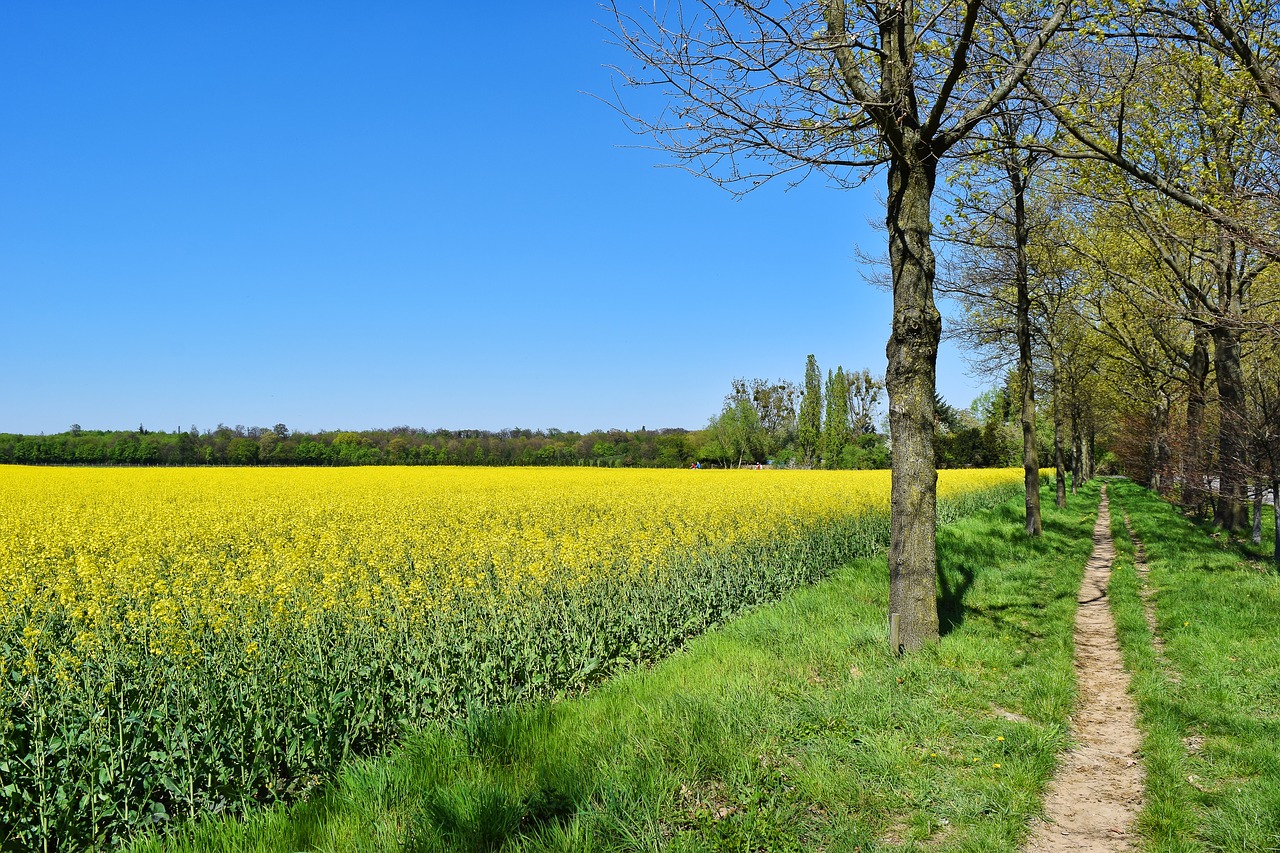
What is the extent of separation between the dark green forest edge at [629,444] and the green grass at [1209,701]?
4713 cm

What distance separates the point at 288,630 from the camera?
5953 mm

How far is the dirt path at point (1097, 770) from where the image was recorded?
385cm

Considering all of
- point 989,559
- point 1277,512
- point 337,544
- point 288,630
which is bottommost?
point 989,559

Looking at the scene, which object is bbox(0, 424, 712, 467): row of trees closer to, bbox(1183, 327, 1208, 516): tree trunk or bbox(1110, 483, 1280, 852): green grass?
bbox(1183, 327, 1208, 516): tree trunk

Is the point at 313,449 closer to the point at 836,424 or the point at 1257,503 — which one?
the point at 836,424

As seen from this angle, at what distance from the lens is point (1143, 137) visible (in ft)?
31.1

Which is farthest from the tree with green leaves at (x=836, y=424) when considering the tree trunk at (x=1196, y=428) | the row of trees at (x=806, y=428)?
the tree trunk at (x=1196, y=428)

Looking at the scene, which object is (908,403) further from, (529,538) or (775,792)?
(529,538)

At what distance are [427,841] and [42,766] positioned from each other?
2.20 metres

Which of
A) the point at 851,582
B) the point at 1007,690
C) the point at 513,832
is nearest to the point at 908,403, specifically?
the point at 1007,690

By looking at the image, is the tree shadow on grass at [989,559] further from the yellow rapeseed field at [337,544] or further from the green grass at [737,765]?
the yellow rapeseed field at [337,544]

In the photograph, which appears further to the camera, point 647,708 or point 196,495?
point 196,495

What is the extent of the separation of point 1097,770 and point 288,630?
6128mm

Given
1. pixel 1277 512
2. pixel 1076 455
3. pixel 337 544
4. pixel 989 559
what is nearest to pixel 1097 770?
pixel 989 559
